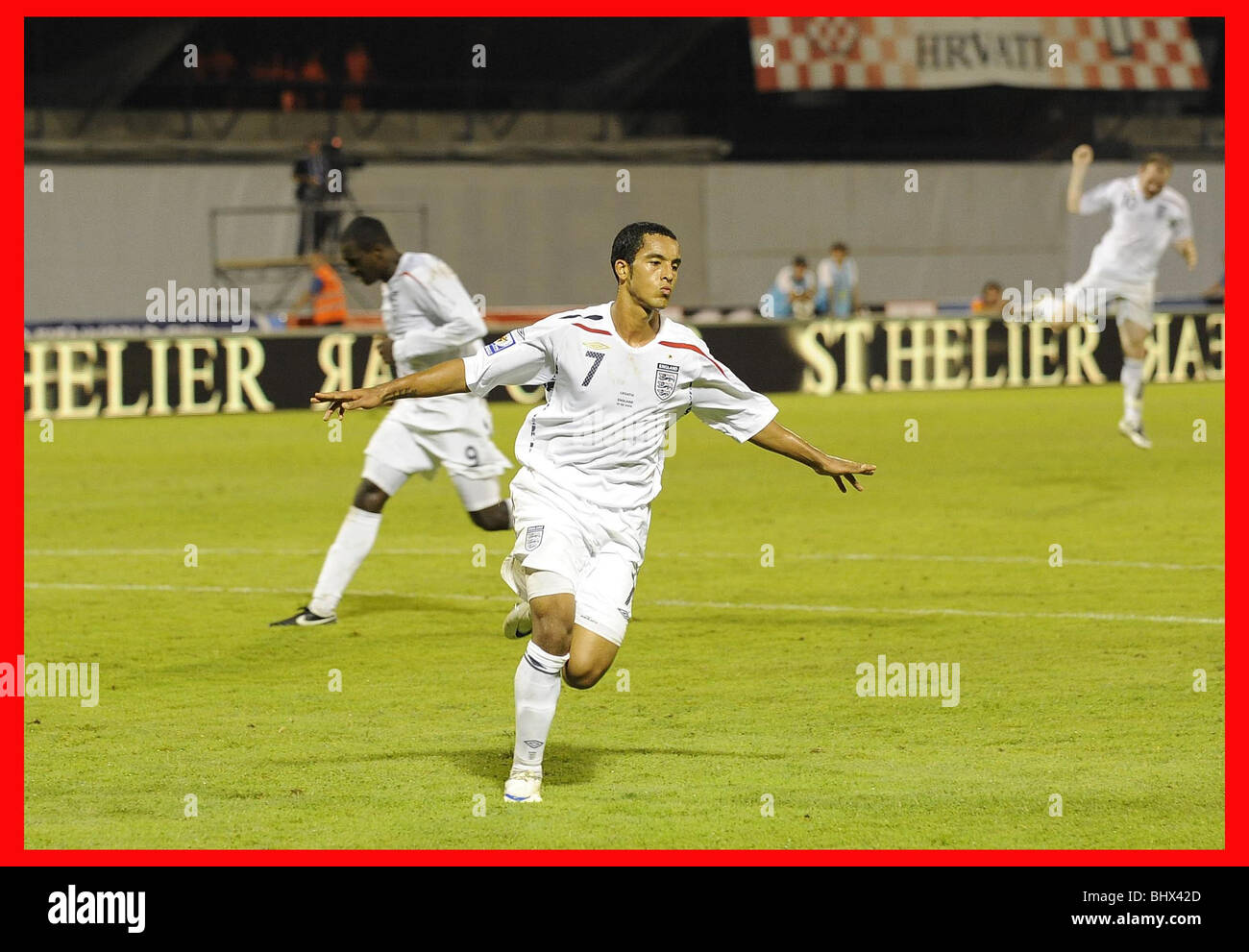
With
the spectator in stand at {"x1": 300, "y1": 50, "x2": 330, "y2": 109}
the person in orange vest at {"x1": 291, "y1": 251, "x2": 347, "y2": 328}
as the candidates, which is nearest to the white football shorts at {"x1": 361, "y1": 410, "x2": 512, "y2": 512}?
the person in orange vest at {"x1": 291, "y1": 251, "x2": 347, "y2": 328}

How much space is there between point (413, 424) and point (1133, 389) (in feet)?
33.0

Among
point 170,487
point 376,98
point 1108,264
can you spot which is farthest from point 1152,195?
point 376,98

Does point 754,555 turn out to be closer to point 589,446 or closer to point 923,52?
point 589,446

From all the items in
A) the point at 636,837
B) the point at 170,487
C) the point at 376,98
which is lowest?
the point at 636,837

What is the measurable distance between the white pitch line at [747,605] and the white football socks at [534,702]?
467 centimetres

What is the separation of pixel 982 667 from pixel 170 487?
10487 mm

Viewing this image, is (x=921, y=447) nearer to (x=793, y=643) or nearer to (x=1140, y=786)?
(x=793, y=643)

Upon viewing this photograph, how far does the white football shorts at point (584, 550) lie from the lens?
22.0 feet

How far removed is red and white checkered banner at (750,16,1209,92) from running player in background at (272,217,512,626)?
2686cm

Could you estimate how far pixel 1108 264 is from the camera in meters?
18.7

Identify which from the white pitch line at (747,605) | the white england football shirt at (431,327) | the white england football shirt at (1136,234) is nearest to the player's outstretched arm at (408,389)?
the white england football shirt at (431,327)

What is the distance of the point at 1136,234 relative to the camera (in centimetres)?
1870

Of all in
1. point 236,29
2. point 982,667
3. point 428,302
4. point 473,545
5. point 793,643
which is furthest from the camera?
point 236,29

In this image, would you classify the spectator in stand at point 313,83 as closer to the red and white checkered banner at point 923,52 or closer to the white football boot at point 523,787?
the red and white checkered banner at point 923,52
